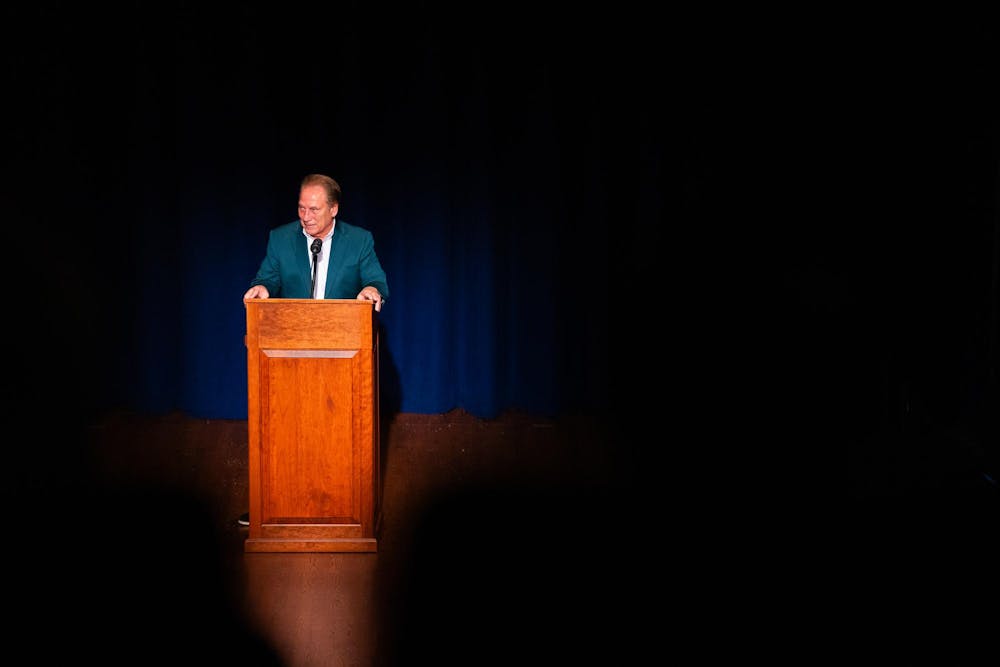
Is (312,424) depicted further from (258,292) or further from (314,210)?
(314,210)

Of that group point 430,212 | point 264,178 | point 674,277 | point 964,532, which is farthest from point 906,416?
point 264,178

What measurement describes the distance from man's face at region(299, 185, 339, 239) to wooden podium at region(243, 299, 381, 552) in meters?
0.44

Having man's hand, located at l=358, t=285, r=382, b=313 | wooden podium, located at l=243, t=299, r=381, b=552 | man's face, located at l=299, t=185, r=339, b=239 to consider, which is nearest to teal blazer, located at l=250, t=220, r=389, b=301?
man's face, located at l=299, t=185, r=339, b=239

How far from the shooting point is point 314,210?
10.2 ft

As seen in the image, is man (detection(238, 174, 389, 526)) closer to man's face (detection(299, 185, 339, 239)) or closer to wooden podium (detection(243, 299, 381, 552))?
man's face (detection(299, 185, 339, 239))

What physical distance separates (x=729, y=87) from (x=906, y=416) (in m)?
2.24

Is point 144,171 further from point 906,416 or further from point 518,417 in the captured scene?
point 906,416

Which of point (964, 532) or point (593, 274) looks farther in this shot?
point (593, 274)

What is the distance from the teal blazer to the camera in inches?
131

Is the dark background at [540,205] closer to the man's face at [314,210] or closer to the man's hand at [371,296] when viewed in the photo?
the man's face at [314,210]

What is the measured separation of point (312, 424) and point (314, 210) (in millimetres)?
775

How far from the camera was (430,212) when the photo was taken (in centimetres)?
520

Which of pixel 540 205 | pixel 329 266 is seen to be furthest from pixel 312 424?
pixel 540 205

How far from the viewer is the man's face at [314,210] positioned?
307cm
